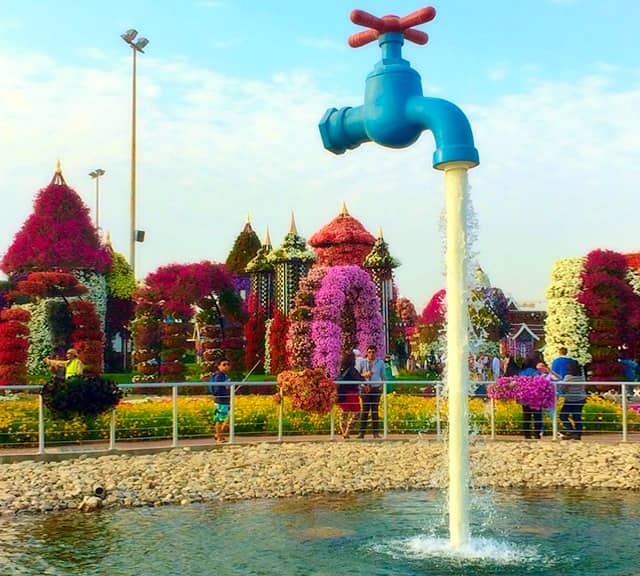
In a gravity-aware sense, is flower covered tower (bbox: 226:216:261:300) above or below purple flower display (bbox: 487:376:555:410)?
above

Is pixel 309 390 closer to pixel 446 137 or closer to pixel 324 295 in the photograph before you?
pixel 446 137

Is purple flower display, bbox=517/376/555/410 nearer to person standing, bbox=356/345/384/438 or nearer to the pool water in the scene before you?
person standing, bbox=356/345/384/438

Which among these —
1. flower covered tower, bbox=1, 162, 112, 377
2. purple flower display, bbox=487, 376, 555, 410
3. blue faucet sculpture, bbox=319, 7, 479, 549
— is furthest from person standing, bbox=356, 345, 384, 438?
flower covered tower, bbox=1, 162, 112, 377

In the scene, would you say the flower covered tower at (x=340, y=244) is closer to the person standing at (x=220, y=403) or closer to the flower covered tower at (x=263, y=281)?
the flower covered tower at (x=263, y=281)

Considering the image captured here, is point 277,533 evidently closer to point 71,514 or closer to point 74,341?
point 71,514

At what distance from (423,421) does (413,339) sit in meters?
53.1

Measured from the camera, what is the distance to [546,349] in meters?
30.1

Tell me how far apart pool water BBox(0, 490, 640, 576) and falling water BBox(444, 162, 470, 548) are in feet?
2.97

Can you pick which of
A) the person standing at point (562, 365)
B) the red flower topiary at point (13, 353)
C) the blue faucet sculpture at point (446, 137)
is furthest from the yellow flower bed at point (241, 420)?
the red flower topiary at point (13, 353)

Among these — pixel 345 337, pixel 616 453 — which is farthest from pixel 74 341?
pixel 616 453

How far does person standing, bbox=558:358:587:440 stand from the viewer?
16.0 meters

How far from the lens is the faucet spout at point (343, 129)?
805 cm

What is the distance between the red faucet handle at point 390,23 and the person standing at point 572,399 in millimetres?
9172

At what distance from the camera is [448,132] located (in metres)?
7.23
